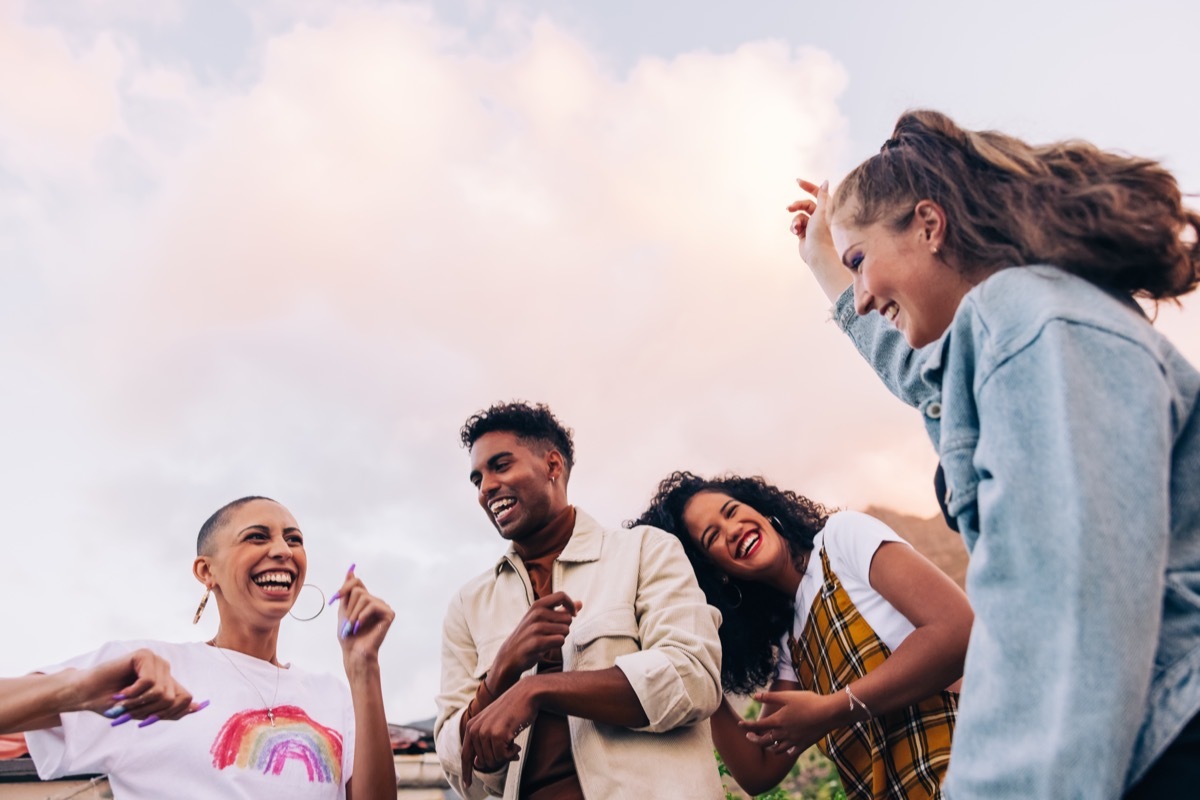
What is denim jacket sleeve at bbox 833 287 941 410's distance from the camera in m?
2.82

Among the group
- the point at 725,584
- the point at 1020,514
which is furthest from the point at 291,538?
the point at 1020,514

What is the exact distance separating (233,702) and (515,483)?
4.46 ft

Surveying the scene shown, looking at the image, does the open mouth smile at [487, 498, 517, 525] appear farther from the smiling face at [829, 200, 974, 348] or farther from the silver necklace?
the smiling face at [829, 200, 974, 348]

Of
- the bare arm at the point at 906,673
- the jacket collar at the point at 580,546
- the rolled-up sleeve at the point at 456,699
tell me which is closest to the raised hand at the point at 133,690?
the rolled-up sleeve at the point at 456,699

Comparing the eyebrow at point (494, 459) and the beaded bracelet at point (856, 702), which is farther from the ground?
the eyebrow at point (494, 459)

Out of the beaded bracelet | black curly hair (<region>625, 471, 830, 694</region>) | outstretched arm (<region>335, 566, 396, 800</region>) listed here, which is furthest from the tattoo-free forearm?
black curly hair (<region>625, 471, 830, 694</region>)

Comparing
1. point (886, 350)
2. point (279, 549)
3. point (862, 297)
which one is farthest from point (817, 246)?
point (279, 549)

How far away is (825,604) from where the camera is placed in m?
3.52

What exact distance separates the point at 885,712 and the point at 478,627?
1.59m

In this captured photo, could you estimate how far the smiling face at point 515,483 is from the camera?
4.22m

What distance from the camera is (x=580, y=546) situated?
Answer: 4.02m

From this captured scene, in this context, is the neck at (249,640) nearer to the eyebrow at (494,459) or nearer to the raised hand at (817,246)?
the eyebrow at (494,459)

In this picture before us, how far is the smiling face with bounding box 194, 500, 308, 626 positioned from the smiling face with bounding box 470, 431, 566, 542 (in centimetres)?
83

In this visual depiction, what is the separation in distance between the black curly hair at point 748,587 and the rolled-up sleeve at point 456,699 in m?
0.99
